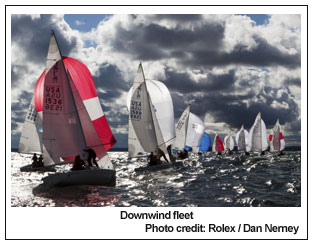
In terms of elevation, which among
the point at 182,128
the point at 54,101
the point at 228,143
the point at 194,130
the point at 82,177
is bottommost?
the point at 228,143

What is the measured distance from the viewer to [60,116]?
59.8ft

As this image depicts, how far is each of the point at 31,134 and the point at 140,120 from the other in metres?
10.3

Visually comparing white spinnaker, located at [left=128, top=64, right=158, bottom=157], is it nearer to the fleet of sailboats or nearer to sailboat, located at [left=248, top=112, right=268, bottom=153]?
the fleet of sailboats

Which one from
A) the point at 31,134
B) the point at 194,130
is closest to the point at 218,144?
the point at 194,130

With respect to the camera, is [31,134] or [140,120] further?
[31,134]

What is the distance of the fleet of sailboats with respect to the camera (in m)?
18.2

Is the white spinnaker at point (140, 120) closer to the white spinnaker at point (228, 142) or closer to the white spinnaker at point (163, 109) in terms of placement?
the white spinnaker at point (163, 109)

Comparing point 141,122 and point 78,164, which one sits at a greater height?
point 141,122

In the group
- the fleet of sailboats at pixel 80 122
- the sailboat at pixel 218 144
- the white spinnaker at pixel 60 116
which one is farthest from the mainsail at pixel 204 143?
the white spinnaker at pixel 60 116

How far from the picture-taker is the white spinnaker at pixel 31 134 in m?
29.5

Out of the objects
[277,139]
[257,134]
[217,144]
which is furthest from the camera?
[217,144]

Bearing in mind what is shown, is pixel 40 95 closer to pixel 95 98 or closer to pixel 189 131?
pixel 95 98

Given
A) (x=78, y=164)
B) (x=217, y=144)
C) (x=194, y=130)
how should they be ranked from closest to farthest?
(x=78, y=164) < (x=194, y=130) < (x=217, y=144)

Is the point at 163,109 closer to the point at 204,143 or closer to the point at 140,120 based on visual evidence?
the point at 140,120
